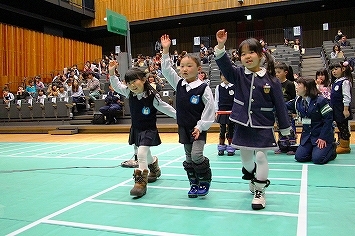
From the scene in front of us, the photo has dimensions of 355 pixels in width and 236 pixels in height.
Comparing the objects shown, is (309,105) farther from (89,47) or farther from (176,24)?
(89,47)

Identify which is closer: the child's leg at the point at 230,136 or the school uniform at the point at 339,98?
the school uniform at the point at 339,98

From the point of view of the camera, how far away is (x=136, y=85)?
3.28 meters

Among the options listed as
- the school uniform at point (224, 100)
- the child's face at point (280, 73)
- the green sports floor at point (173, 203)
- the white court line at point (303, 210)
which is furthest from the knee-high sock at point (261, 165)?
the child's face at point (280, 73)

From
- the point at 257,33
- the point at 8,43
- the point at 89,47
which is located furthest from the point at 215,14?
the point at 8,43

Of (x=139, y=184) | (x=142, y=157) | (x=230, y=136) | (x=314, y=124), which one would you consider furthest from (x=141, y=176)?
(x=314, y=124)

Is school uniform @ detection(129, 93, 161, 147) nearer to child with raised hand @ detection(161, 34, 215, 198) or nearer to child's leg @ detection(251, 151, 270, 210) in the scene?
child with raised hand @ detection(161, 34, 215, 198)

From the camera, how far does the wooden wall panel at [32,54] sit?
16.4 meters

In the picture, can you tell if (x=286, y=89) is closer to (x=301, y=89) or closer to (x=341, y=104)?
(x=301, y=89)

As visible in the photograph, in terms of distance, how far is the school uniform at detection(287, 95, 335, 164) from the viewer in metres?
4.36

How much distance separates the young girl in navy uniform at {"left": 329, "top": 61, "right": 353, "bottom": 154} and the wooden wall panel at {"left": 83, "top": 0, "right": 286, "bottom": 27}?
42.5 ft

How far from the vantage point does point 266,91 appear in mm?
2609

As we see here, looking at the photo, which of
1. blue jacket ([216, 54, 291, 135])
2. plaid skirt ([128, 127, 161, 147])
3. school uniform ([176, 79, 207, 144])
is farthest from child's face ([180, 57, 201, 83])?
plaid skirt ([128, 127, 161, 147])

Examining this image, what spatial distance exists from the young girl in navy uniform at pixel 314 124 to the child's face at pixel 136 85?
2.35 meters

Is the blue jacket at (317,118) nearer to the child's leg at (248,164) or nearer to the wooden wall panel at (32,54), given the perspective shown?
the child's leg at (248,164)
